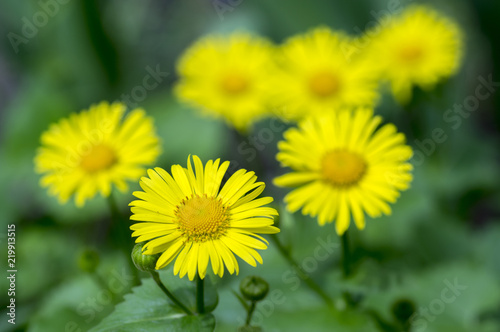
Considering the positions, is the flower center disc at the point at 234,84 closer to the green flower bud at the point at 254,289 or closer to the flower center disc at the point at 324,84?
the flower center disc at the point at 324,84

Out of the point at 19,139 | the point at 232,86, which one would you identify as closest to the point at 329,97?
the point at 232,86

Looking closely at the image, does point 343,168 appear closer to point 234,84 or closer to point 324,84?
point 324,84

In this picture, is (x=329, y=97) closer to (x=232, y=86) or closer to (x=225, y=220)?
(x=232, y=86)

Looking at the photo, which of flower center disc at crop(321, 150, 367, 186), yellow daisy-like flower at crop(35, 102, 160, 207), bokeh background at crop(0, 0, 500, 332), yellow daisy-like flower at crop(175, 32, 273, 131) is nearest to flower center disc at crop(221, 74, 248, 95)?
yellow daisy-like flower at crop(175, 32, 273, 131)

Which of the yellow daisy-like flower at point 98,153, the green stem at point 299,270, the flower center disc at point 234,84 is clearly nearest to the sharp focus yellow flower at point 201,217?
the green stem at point 299,270

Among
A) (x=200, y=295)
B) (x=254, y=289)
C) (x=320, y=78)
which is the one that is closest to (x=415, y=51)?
(x=320, y=78)

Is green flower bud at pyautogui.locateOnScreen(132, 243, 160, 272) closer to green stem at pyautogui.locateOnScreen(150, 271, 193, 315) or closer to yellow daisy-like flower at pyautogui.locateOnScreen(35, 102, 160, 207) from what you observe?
green stem at pyautogui.locateOnScreen(150, 271, 193, 315)
